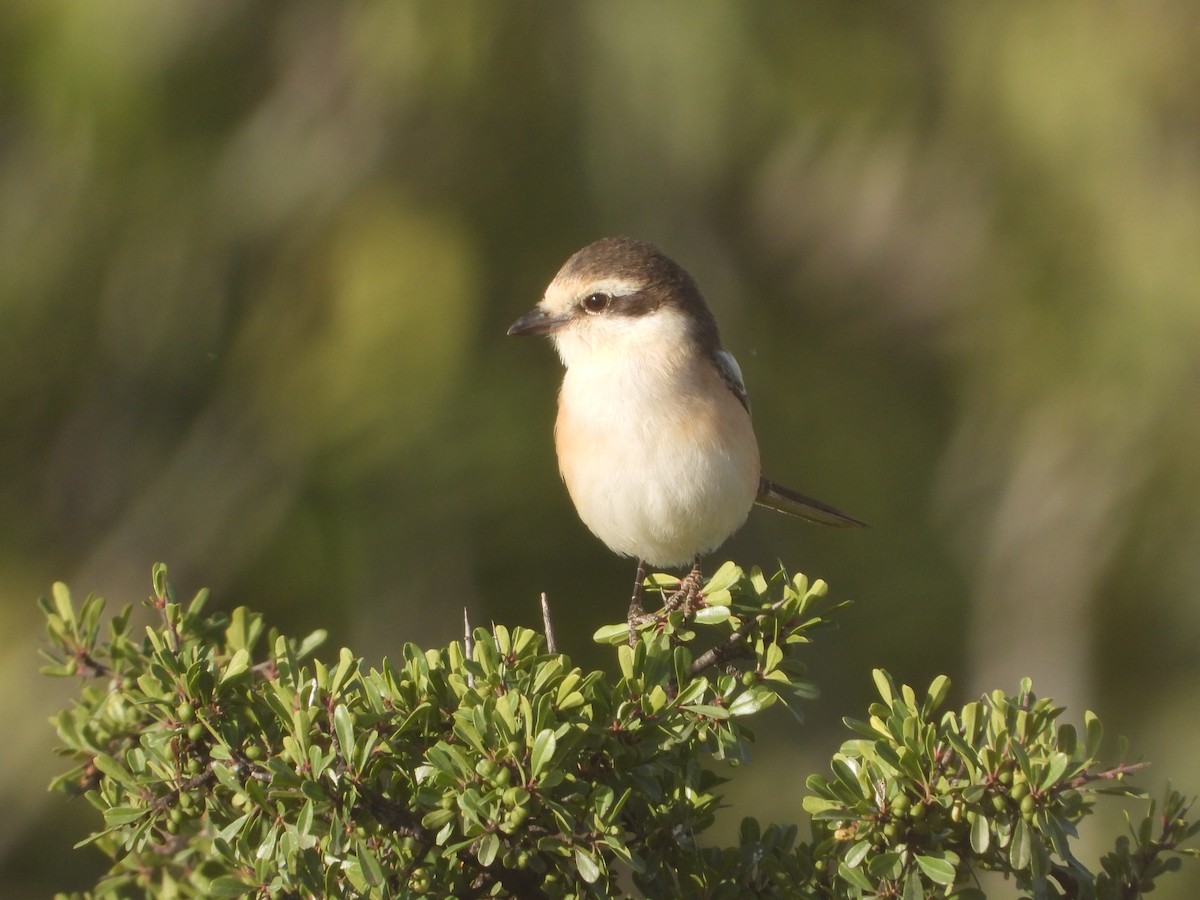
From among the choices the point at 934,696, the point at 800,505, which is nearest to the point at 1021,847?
the point at 934,696

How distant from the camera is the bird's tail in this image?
434 cm

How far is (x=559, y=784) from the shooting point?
6.98ft

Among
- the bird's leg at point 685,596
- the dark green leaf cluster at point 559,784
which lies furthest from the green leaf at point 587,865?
the bird's leg at point 685,596

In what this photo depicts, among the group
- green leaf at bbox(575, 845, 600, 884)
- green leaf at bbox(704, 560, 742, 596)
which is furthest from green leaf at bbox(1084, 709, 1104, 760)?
green leaf at bbox(575, 845, 600, 884)

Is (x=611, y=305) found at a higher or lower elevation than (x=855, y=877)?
higher

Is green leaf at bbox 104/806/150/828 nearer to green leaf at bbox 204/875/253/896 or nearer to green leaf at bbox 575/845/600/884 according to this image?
green leaf at bbox 204/875/253/896

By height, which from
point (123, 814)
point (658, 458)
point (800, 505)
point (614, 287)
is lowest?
point (123, 814)

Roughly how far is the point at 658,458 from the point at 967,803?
178 centimetres

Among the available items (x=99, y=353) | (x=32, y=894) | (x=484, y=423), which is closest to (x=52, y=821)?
(x=32, y=894)

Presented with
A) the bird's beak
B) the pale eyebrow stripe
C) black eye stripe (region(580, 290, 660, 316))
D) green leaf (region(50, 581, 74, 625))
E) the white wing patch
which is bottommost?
green leaf (region(50, 581, 74, 625))

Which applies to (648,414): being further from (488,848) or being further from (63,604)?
(488,848)

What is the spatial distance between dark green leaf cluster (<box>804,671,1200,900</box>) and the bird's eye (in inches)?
85.0

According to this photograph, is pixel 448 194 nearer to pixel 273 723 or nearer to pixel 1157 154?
pixel 1157 154

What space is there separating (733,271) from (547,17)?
224 centimetres
